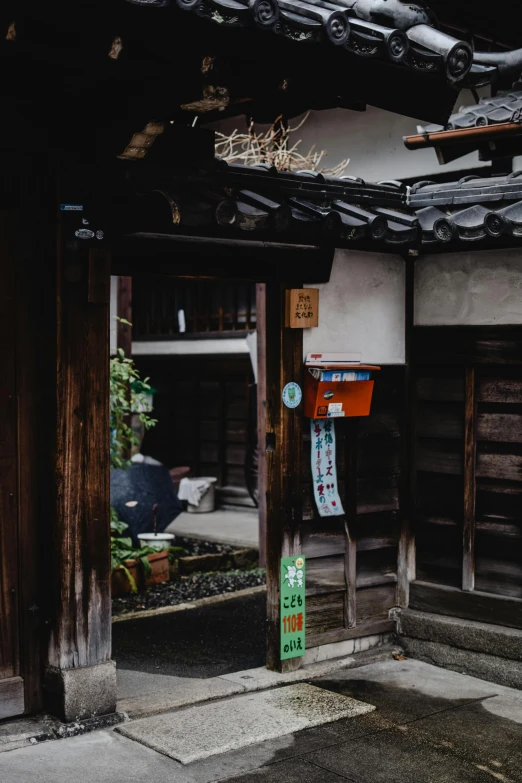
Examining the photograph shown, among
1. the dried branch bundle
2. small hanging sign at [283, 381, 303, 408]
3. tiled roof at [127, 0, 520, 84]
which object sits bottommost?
small hanging sign at [283, 381, 303, 408]

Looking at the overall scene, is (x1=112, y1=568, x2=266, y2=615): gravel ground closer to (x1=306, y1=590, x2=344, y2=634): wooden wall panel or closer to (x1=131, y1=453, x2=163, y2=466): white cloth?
(x1=131, y1=453, x2=163, y2=466): white cloth

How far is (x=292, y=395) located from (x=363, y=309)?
1.20 meters

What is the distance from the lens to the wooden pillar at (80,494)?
6602 mm

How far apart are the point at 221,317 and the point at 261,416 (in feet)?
16.6

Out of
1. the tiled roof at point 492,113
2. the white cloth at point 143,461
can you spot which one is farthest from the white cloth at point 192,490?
the tiled roof at point 492,113

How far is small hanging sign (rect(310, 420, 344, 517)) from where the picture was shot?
831cm

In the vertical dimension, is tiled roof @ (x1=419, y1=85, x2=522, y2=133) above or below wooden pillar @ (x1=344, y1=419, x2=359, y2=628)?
above

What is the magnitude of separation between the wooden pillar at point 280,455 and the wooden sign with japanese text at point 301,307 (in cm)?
7

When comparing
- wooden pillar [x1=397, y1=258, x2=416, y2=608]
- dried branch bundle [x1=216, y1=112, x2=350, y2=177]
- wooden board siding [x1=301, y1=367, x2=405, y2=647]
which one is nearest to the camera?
wooden board siding [x1=301, y1=367, x2=405, y2=647]

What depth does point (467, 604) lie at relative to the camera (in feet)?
27.7

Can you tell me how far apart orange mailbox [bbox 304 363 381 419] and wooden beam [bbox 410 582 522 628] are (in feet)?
6.17

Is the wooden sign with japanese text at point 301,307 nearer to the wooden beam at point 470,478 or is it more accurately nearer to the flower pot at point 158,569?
the wooden beam at point 470,478

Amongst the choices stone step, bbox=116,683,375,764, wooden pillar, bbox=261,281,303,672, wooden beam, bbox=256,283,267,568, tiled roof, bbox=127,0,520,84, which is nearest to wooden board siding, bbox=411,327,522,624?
wooden pillar, bbox=261,281,303,672

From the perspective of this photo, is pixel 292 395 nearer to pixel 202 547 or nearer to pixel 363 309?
pixel 363 309
